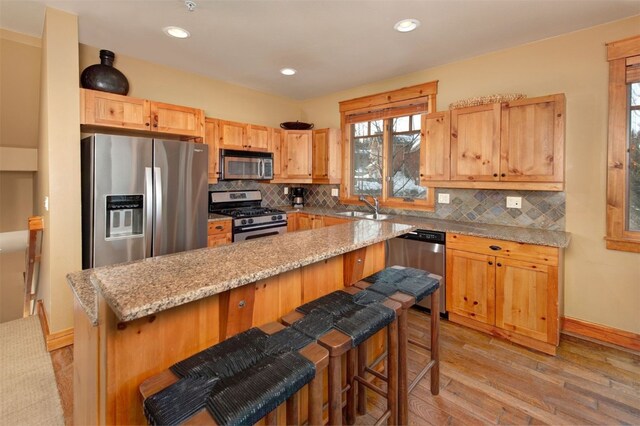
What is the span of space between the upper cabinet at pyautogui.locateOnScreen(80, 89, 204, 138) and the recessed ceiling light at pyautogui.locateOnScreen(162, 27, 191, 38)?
704 millimetres

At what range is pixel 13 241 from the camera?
11.4 ft

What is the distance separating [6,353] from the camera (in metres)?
2.50

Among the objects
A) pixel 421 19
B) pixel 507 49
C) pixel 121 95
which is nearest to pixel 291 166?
pixel 121 95

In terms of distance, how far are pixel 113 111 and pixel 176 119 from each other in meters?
0.60

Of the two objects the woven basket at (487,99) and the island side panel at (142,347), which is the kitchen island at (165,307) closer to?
the island side panel at (142,347)

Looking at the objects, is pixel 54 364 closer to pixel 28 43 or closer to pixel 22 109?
pixel 22 109

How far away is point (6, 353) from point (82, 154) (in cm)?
172

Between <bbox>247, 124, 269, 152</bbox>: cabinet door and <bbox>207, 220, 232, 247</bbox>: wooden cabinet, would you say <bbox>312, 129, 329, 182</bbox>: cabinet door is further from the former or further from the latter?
<bbox>207, 220, 232, 247</bbox>: wooden cabinet

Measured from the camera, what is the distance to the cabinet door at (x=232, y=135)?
393 cm

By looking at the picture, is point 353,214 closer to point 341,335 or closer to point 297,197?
point 297,197

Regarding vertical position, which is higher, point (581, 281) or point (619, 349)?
point (581, 281)

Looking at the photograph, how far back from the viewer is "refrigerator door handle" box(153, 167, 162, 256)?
2840mm

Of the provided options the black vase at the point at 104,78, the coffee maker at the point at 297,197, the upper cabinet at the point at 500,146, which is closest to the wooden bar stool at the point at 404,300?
the upper cabinet at the point at 500,146

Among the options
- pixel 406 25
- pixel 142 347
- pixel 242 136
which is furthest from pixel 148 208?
pixel 406 25
